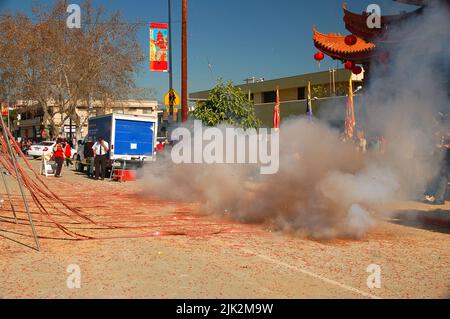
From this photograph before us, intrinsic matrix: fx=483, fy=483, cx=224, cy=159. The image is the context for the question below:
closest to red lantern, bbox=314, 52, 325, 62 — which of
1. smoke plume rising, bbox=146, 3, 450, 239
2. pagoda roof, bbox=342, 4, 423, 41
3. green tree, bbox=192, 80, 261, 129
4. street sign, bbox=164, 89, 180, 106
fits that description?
green tree, bbox=192, 80, 261, 129

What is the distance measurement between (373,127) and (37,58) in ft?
117

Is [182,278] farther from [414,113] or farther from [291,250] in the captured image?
[414,113]

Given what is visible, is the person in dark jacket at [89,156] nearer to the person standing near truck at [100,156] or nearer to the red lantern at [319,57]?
the person standing near truck at [100,156]

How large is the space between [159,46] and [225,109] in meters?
5.66

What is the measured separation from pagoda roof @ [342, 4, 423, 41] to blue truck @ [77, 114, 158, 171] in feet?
34.5

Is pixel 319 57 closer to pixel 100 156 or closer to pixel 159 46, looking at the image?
pixel 159 46

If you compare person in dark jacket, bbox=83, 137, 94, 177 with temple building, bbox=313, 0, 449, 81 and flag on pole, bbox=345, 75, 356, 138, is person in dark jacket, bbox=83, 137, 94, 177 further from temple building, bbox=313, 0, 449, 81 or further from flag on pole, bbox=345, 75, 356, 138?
flag on pole, bbox=345, 75, 356, 138

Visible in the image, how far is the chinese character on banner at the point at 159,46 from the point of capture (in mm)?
23016

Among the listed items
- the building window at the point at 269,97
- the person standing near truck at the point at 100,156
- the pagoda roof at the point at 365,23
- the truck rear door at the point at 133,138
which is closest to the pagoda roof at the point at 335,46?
the pagoda roof at the point at 365,23

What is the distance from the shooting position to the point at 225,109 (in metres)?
19.9

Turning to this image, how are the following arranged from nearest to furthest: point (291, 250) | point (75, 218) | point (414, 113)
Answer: point (291, 250) → point (414, 113) → point (75, 218)

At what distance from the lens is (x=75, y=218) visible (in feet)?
33.1
